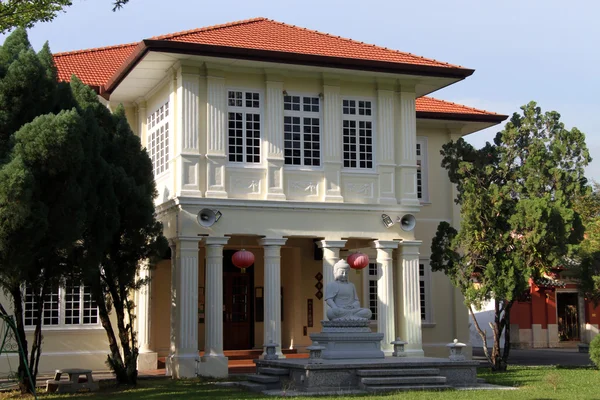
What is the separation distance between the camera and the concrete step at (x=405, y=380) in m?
Result: 15.2

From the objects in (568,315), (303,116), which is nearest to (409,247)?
(303,116)

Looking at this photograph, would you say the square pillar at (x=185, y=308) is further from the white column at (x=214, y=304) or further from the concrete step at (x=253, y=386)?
the concrete step at (x=253, y=386)

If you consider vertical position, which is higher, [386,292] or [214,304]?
[386,292]

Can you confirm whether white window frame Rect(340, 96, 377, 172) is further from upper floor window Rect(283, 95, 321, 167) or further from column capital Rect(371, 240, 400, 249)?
column capital Rect(371, 240, 400, 249)

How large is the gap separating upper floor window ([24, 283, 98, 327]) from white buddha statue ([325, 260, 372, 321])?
709cm

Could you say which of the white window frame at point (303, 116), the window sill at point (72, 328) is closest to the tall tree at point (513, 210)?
the white window frame at point (303, 116)

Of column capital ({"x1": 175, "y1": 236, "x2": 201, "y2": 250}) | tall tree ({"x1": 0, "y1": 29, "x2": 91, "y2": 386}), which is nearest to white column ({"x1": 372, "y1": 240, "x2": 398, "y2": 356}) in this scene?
column capital ({"x1": 175, "y1": 236, "x2": 201, "y2": 250})

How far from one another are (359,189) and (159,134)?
521 cm

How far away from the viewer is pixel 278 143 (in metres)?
19.9

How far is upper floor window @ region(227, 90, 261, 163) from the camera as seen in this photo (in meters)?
19.8

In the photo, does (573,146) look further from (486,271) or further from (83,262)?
(83,262)

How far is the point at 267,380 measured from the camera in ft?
53.2

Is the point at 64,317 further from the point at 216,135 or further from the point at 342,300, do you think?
the point at 342,300

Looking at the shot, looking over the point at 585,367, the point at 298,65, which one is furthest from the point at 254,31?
the point at 585,367
